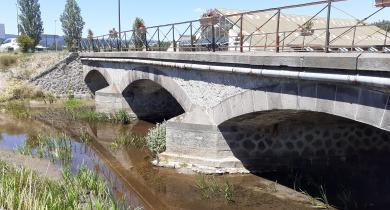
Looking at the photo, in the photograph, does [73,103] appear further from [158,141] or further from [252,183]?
[252,183]

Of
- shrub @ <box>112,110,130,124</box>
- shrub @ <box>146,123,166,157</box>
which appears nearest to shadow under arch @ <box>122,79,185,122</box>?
shrub @ <box>112,110,130,124</box>

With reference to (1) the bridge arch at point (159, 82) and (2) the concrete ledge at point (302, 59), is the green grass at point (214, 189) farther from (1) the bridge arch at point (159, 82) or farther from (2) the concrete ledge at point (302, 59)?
(2) the concrete ledge at point (302, 59)

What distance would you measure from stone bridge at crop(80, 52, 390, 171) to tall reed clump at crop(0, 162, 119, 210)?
3.45 meters

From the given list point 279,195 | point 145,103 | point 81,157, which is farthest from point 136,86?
point 279,195

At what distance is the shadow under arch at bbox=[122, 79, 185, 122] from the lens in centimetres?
1938

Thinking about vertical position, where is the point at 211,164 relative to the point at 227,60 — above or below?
below

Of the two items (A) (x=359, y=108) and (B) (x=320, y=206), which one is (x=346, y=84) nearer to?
(A) (x=359, y=108)

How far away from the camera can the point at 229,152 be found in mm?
10938

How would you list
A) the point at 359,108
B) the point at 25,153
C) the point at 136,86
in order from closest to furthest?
the point at 359,108, the point at 25,153, the point at 136,86

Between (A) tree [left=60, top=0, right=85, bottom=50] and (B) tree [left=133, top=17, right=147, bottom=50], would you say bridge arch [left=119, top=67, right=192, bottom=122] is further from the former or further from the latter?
(A) tree [left=60, top=0, right=85, bottom=50]

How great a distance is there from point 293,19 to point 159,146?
17174 millimetres

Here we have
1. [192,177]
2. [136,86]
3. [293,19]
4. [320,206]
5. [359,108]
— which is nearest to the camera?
[359,108]

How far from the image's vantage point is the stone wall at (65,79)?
26375 millimetres

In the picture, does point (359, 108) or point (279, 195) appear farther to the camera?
point (279, 195)
